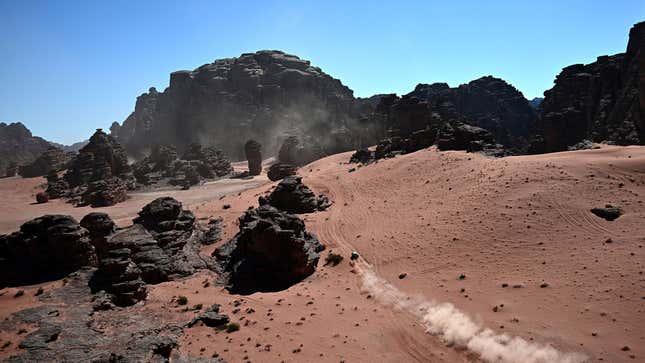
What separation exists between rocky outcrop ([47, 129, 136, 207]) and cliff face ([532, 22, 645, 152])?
6506 cm

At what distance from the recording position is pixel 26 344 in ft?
49.4

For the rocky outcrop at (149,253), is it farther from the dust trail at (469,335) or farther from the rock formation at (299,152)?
the rock formation at (299,152)

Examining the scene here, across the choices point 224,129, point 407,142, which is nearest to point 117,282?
point 407,142

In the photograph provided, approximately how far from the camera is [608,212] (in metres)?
23.0

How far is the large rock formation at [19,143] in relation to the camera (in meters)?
131

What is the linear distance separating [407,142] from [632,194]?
2683 centimetres

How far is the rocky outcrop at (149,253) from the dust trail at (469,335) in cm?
1321

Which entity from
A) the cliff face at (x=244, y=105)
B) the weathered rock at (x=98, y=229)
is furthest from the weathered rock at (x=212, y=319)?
the cliff face at (x=244, y=105)

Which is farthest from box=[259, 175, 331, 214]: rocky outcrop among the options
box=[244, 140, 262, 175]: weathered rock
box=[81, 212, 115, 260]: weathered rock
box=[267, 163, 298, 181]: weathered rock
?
box=[244, 140, 262, 175]: weathered rock

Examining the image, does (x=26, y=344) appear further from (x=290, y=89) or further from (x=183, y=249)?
(x=290, y=89)

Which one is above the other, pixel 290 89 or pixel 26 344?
pixel 290 89

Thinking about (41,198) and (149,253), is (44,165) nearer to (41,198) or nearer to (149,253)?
(41,198)

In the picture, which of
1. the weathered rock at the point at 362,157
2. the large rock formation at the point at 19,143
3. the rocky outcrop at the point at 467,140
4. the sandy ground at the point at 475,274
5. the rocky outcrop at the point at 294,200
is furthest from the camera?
the large rock formation at the point at 19,143

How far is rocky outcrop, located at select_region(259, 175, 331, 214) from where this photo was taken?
124 feet
